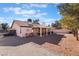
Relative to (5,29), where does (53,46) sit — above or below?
below

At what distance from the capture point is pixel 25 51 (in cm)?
257

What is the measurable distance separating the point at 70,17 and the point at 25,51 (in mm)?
658

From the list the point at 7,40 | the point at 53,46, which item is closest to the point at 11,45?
the point at 7,40

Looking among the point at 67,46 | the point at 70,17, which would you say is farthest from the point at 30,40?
the point at 70,17

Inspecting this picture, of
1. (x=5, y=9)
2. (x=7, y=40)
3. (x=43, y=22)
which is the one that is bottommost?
(x=7, y=40)

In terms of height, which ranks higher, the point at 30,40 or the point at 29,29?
the point at 29,29

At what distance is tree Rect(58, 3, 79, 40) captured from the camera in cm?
257

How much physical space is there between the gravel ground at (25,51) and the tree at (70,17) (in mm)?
370

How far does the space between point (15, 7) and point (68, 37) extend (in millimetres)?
708

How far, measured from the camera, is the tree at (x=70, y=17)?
8.42 ft

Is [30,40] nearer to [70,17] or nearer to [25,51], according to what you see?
[25,51]

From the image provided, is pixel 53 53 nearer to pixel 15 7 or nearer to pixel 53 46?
pixel 53 46

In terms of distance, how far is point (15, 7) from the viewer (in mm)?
2557

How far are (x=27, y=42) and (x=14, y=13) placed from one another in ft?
1.22
